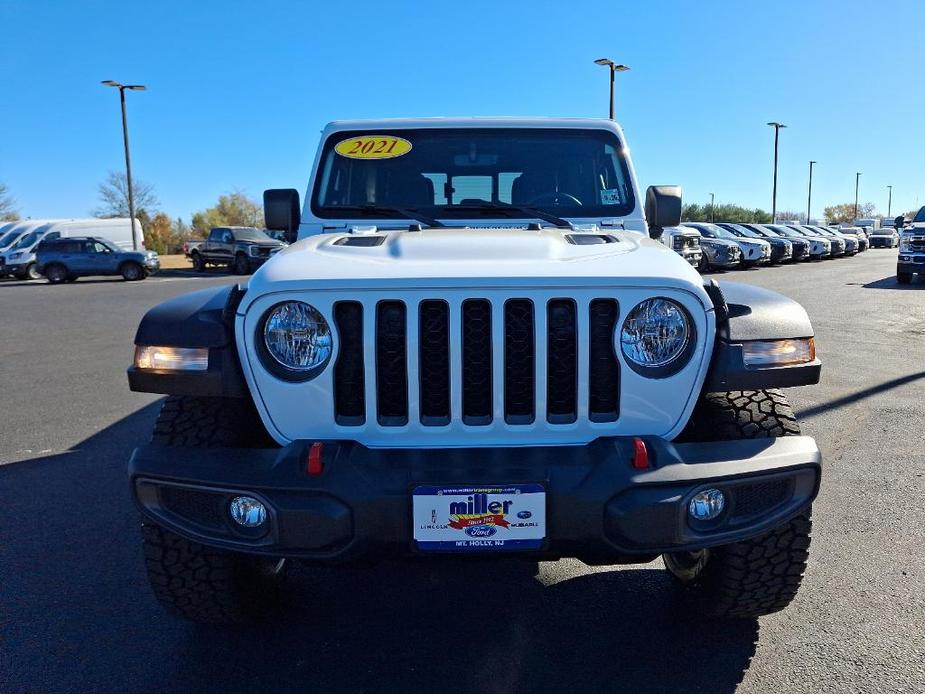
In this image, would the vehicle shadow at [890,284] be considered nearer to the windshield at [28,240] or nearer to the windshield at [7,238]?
the windshield at [28,240]

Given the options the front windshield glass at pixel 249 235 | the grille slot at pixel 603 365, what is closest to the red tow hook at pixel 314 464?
the grille slot at pixel 603 365

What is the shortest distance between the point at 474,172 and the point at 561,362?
181 centimetres

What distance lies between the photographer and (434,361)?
7.59ft

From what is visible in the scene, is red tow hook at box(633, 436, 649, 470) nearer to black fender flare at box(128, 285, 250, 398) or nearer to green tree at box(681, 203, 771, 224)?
black fender flare at box(128, 285, 250, 398)

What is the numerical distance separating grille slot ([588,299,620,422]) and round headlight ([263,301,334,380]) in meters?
0.78

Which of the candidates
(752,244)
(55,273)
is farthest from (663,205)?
(55,273)

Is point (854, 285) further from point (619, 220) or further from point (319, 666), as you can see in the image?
point (319, 666)

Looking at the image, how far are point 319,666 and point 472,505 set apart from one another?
897 mm

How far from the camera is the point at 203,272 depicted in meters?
29.5

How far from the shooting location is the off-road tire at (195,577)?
2555mm

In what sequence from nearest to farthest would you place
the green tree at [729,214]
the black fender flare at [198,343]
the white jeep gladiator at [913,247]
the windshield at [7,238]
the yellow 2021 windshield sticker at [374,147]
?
the black fender flare at [198,343], the yellow 2021 windshield sticker at [374,147], the white jeep gladiator at [913,247], the windshield at [7,238], the green tree at [729,214]

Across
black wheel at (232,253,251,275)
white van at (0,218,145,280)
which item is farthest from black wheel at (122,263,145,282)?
white van at (0,218,145,280)

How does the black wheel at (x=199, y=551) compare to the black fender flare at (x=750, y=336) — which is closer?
the black fender flare at (x=750, y=336)

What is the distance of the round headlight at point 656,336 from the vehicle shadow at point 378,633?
1005 mm
